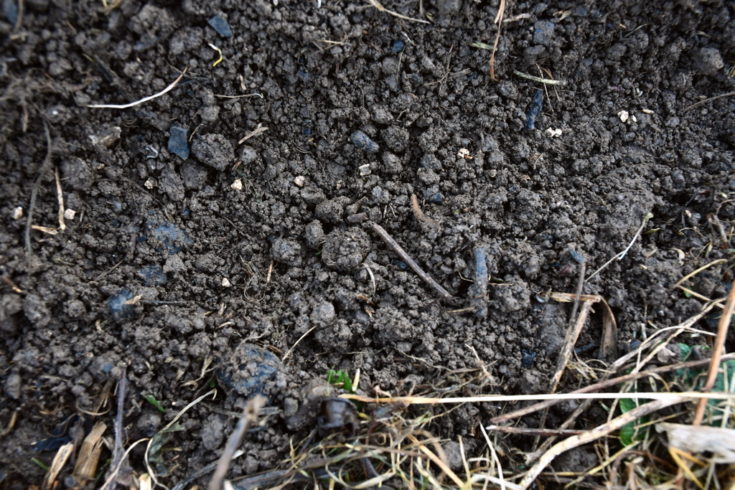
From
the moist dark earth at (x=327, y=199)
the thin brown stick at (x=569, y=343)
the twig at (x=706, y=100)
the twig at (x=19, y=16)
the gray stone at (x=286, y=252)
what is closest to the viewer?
the twig at (x=19, y=16)

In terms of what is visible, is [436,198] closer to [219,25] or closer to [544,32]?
[544,32]

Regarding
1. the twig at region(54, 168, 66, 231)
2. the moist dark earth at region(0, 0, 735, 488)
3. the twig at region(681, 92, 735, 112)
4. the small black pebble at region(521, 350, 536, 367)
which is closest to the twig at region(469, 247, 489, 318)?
the moist dark earth at region(0, 0, 735, 488)

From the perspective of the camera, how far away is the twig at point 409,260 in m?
1.72

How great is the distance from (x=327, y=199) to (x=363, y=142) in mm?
233

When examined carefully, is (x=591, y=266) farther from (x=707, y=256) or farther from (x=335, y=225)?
(x=335, y=225)

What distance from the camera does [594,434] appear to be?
154cm

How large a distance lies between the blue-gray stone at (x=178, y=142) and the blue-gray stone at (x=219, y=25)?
328mm

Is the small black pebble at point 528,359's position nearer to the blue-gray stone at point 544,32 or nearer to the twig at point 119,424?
the blue-gray stone at point 544,32

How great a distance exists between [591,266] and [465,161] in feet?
1.82

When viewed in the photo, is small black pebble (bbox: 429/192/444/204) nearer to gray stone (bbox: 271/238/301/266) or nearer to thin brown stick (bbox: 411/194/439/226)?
thin brown stick (bbox: 411/194/439/226)

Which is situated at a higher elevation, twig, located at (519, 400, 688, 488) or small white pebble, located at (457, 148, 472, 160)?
small white pebble, located at (457, 148, 472, 160)

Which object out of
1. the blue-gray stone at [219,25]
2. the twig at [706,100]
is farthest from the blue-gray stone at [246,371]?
the twig at [706,100]

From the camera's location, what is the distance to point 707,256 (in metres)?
1.74

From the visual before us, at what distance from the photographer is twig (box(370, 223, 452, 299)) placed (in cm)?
172
